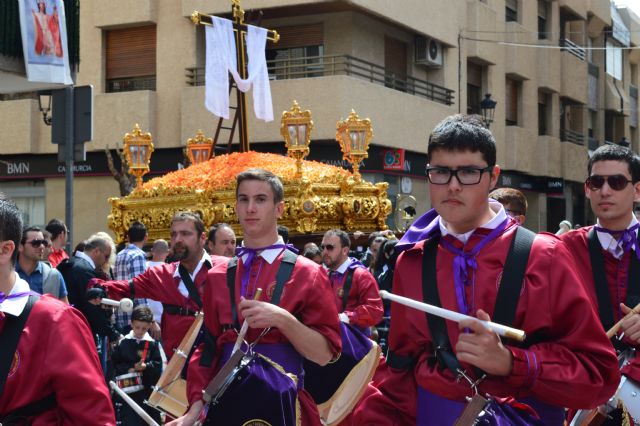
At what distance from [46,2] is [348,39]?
46.2 feet

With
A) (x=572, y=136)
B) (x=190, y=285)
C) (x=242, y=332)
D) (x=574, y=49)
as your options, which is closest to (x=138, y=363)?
(x=190, y=285)

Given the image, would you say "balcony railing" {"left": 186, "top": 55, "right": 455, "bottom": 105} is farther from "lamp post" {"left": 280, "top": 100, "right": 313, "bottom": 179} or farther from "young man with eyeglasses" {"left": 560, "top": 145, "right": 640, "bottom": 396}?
"young man with eyeglasses" {"left": 560, "top": 145, "right": 640, "bottom": 396}

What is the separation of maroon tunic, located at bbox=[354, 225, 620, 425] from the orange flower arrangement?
33.3 feet

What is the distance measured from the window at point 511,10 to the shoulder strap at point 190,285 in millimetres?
26335

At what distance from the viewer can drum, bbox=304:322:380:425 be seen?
678cm

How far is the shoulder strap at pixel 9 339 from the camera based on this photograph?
3254mm

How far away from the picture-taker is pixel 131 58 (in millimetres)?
25750

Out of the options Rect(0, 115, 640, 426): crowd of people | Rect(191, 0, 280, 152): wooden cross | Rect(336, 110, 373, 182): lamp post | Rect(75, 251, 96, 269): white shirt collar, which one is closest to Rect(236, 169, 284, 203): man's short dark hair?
Rect(0, 115, 640, 426): crowd of people

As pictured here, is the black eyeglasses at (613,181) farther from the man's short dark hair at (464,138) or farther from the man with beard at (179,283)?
the man with beard at (179,283)

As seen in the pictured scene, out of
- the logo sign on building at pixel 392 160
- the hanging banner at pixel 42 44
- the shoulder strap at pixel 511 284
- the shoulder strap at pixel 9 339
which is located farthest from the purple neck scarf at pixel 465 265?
the logo sign on building at pixel 392 160

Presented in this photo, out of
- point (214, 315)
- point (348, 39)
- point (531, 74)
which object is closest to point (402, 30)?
point (348, 39)

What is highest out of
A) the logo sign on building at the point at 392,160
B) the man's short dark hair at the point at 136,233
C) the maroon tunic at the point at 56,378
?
the logo sign on building at the point at 392,160

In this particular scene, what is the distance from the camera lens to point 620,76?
4275 cm

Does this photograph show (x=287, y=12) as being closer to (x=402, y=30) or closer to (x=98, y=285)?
(x=402, y=30)
